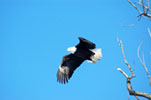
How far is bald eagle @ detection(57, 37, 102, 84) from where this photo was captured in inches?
283


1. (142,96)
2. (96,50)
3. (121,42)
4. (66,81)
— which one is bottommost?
(142,96)

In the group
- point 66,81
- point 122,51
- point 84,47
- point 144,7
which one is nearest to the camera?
point 122,51

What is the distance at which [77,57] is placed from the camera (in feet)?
25.8

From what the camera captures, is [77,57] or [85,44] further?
[77,57]

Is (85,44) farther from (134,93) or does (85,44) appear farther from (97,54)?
(134,93)

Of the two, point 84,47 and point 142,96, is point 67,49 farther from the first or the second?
point 142,96

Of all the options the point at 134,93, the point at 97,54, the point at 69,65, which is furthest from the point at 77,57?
the point at 134,93

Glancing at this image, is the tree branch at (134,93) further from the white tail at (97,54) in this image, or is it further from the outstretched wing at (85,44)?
the white tail at (97,54)

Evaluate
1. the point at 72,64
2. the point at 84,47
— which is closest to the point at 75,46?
the point at 84,47

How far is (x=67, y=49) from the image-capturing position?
7500 mm

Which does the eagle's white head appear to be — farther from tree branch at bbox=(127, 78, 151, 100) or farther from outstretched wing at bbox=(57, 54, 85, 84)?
tree branch at bbox=(127, 78, 151, 100)

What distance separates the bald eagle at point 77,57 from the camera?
7.18 m

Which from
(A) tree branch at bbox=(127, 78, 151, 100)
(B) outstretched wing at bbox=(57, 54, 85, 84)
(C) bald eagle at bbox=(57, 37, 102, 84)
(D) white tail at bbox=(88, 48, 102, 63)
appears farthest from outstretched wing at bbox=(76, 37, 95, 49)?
(A) tree branch at bbox=(127, 78, 151, 100)

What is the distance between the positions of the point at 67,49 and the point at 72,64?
66cm
